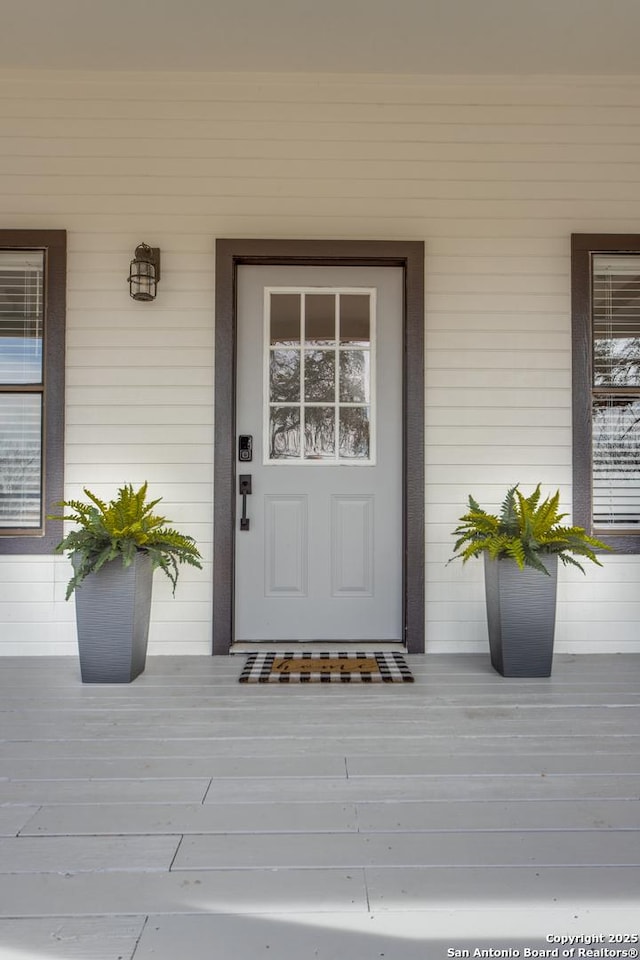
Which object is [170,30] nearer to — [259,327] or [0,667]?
[259,327]

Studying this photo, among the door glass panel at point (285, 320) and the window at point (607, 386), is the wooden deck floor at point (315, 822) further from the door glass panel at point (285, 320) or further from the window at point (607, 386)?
the door glass panel at point (285, 320)

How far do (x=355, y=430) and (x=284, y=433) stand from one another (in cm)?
38

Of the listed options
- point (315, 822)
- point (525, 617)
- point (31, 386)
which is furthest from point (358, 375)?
point (315, 822)

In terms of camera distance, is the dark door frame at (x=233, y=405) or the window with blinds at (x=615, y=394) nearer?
the dark door frame at (x=233, y=405)

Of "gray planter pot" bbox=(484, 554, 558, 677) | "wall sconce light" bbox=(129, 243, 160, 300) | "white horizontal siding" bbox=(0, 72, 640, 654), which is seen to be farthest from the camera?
"white horizontal siding" bbox=(0, 72, 640, 654)

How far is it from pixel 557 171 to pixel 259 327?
1.78 m

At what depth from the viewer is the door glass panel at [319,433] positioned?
3469 millimetres

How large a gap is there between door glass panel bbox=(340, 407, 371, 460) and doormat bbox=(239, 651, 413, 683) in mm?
1062

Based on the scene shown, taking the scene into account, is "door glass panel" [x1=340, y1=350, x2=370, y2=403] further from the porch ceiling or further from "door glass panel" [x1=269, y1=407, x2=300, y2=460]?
the porch ceiling

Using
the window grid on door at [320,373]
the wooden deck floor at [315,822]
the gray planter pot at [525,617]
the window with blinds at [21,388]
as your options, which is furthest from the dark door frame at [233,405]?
the window with blinds at [21,388]

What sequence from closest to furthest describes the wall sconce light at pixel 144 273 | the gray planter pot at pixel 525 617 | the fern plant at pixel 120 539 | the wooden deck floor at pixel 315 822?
the wooden deck floor at pixel 315 822, the fern plant at pixel 120 539, the gray planter pot at pixel 525 617, the wall sconce light at pixel 144 273

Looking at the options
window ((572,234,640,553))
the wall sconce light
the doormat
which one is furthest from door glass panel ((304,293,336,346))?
the doormat

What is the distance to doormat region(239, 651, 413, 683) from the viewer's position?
2914mm

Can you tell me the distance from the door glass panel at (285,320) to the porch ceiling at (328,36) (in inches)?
46.4
